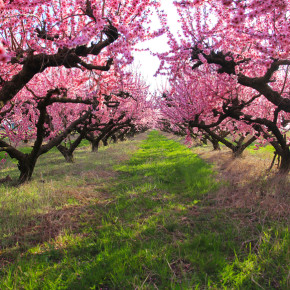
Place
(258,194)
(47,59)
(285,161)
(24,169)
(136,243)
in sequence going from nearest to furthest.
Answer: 1. (136,243)
2. (47,59)
3. (258,194)
4. (285,161)
5. (24,169)

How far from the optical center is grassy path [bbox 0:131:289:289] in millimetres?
2793

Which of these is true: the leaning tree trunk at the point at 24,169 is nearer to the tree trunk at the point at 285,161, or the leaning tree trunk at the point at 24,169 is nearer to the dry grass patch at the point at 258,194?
the dry grass patch at the point at 258,194

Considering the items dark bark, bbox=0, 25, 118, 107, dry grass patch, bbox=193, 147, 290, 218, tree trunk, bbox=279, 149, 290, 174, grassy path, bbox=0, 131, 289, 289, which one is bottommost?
grassy path, bbox=0, 131, 289, 289

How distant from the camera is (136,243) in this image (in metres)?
3.69

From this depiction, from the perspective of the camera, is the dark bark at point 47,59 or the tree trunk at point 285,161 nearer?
the dark bark at point 47,59

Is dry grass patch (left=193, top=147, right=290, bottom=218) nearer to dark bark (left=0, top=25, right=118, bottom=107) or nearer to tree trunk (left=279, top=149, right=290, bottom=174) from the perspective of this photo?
tree trunk (left=279, top=149, right=290, bottom=174)

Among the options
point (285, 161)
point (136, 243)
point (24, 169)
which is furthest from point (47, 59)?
point (285, 161)

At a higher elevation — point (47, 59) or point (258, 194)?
point (47, 59)

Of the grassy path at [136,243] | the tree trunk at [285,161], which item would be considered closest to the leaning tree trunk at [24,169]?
the grassy path at [136,243]

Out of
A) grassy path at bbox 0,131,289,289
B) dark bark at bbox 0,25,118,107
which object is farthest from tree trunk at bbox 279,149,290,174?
dark bark at bbox 0,25,118,107

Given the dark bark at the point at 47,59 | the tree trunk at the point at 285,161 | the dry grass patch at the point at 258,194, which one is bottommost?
the dry grass patch at the point at 258,194

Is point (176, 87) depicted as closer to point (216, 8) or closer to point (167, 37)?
point (167, 37)

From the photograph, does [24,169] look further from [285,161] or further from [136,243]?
[285,161]

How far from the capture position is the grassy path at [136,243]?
110 inches
